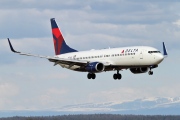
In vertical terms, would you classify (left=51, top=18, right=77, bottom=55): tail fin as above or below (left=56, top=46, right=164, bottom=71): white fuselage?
above

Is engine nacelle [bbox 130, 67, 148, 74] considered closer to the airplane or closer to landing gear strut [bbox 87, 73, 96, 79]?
the airplane

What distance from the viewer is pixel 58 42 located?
180500mm

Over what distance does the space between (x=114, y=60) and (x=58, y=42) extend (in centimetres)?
3476

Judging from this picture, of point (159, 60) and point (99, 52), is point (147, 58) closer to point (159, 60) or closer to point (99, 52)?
point (159, 60)

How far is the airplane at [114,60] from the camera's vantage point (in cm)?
14250

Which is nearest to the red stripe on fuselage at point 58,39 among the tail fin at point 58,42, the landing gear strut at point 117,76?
the tail fin at point 58,42

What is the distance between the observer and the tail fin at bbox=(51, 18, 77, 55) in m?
175

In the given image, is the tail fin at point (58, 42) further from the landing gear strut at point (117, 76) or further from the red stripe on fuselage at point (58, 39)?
the landing gear strut at point (117, 76)

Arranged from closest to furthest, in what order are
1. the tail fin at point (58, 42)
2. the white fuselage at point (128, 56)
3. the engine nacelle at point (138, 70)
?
the white fuselage at point (128, 56)
the engine nacelle at point (138, 70)
the tail fin at point (58, 42)

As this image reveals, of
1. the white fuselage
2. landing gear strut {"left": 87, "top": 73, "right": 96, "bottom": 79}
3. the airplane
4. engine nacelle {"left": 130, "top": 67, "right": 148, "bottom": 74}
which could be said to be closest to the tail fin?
the airplane

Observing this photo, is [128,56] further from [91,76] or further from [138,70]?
[91,76]

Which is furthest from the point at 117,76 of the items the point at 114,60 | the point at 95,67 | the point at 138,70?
the point at 95,67

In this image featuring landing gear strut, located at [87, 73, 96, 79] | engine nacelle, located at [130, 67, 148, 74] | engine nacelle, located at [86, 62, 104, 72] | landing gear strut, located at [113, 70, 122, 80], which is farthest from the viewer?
landing gear strut, located at [87, 73, 96, 79]

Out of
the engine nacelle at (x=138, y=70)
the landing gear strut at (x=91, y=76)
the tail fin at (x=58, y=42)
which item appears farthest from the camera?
the tail fin at (x=58, y=42)
